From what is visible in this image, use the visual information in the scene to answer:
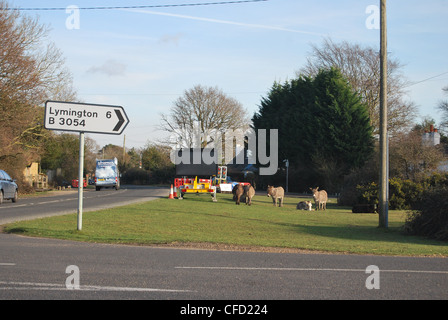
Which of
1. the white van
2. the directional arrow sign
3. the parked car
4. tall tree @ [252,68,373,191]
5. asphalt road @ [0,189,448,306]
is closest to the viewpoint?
asphalt road @ [0,189,448,306]

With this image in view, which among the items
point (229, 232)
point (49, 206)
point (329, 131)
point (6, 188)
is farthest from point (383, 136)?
point (329, 131)

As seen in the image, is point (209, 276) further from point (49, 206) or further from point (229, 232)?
point (49, 206)

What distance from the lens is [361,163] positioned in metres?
50.2

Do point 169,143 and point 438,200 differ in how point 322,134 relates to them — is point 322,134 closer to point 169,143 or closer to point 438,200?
point 169,143

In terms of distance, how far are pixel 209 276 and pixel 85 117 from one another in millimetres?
7573

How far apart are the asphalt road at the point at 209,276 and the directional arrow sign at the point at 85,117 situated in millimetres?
3909

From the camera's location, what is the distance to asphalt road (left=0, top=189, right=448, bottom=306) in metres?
6.62

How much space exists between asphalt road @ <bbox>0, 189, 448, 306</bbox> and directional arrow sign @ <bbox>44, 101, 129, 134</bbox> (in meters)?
3.91

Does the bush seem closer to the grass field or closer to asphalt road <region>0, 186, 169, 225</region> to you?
the grass field

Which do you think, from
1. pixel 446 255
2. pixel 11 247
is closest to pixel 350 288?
pixel 446 255

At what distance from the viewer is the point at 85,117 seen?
1388cm

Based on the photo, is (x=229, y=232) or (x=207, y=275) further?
(x=229, y=232)
